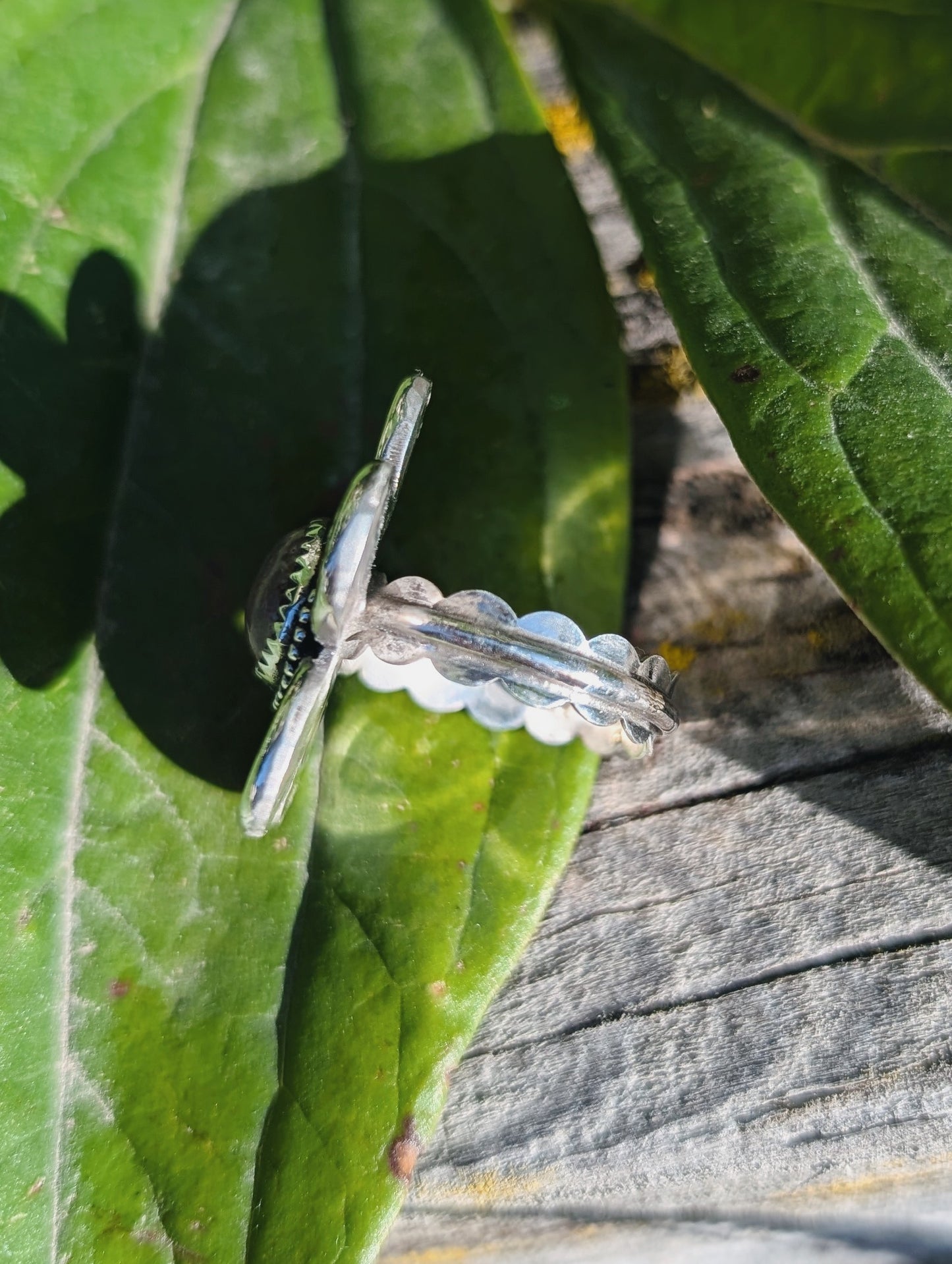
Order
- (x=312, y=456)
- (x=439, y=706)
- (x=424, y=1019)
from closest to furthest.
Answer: (x=424, y=1019) < (x=439, y=706) < (x=312, y=456)

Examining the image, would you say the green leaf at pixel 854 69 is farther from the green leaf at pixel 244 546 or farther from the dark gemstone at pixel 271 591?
the dark gemstone at pixel 271 591

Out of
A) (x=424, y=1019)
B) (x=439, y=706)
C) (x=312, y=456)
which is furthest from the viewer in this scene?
(x=312, y=456)

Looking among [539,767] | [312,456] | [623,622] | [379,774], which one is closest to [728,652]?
[623,622]

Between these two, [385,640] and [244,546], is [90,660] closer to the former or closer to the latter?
[244,546]

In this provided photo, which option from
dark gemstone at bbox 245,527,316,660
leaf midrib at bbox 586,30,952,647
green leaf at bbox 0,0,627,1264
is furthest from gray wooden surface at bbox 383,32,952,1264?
dark gemstone at bbox 245,527,316,660

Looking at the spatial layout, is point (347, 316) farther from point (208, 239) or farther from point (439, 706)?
point (439, 706)

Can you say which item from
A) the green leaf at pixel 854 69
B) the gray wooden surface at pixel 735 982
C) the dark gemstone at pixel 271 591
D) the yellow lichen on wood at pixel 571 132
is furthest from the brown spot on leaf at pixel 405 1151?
the yellow lichen on wood at pixel 571 132
